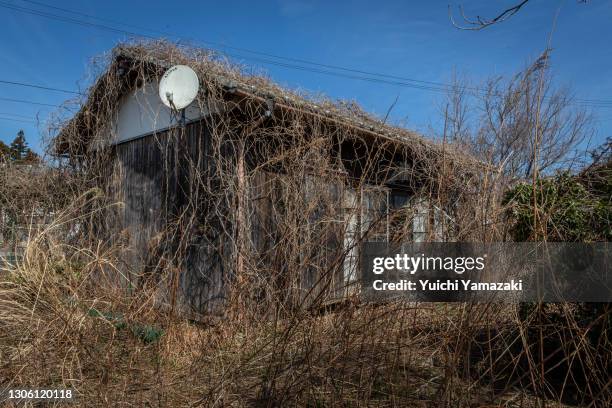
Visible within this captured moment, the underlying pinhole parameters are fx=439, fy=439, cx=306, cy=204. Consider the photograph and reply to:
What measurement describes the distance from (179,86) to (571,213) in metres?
4.33

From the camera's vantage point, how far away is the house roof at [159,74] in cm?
531

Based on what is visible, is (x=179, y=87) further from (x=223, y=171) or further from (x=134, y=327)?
(x=134, y=327)

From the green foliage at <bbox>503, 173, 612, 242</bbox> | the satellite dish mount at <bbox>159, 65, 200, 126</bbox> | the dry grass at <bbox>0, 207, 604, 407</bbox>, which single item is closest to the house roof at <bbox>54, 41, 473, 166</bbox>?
the satellite dish mount at <bbox>159, 65, 200, 126</bbox>

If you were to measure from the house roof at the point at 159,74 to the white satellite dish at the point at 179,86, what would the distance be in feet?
0.72

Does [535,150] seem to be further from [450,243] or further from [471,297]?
[450,243]

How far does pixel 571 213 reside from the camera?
3309mm

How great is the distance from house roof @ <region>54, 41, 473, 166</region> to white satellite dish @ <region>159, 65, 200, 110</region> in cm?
22

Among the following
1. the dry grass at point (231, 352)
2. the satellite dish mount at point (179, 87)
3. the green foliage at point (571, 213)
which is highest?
the satellite dish mount at point (179, 87)

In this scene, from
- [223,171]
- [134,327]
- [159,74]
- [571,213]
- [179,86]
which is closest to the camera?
[571,213]

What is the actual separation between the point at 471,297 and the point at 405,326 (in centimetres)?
43

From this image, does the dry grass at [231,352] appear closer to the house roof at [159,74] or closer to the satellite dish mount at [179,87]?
the satellite dish mount at [179,87]

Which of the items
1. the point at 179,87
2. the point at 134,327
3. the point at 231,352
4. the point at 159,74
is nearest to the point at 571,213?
the point at 231,352

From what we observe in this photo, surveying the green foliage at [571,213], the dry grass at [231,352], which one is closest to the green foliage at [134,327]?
the dry grass at [231,352]

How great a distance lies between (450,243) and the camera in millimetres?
2959
